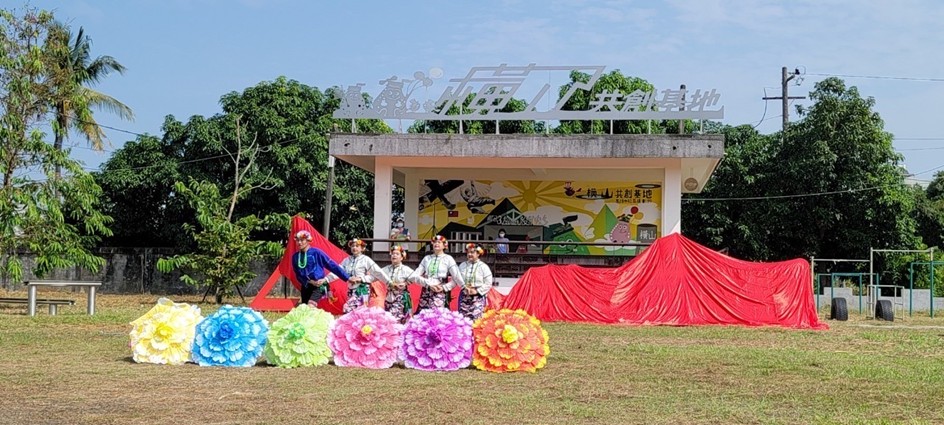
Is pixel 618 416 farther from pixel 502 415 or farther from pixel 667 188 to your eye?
pixel 667 188

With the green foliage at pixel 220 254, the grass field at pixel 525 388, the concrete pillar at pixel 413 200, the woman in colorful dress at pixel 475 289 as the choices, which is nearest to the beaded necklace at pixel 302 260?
the woman in colorful dress at pixel 475 289

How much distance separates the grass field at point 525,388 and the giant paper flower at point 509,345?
150mm

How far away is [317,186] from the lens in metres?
32.0

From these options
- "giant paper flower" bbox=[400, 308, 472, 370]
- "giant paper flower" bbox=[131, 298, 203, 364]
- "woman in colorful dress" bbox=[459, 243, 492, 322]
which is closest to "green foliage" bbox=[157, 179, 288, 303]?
"woman in colorful dress" bbox=[459, 243, 492, 322]

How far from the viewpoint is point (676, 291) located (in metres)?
17.5

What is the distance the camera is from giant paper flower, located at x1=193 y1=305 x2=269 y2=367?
1050 centimetres

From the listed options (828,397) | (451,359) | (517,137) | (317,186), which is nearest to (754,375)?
(828,397)

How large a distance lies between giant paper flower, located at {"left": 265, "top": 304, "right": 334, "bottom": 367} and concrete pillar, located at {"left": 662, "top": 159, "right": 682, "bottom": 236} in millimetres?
13519

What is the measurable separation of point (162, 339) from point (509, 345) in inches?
137

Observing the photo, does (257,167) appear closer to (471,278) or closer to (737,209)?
(737,209)

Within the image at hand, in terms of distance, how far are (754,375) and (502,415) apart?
11.3 feet

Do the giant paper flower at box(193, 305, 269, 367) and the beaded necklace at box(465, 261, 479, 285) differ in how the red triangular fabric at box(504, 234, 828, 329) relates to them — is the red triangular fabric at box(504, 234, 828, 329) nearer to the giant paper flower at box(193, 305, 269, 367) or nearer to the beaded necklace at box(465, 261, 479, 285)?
the beaded necklace at box(465, 261, 479, 285)

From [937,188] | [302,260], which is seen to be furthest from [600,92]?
[302,260]

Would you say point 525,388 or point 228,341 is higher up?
point 228,341
